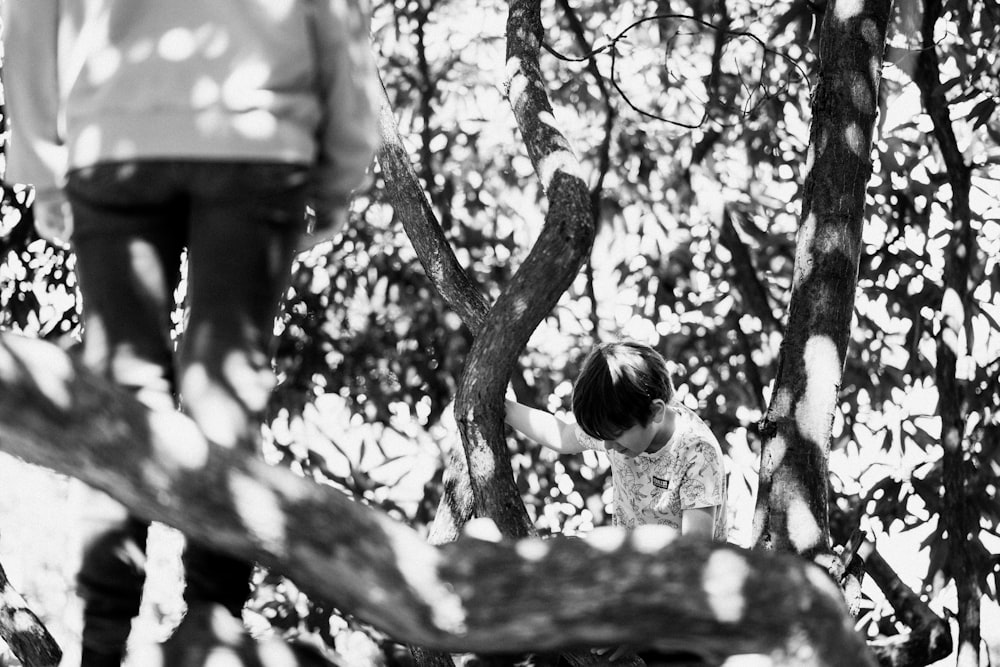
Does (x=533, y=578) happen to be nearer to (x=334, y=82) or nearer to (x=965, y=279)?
(x=334, y=82)

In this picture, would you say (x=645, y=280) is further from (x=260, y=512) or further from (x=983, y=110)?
(x=260, y=512)

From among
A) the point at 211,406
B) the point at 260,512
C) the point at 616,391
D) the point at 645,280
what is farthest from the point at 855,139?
the point at 645,280

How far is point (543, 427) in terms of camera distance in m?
2.85

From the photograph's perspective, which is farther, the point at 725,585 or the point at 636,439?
the point at 636,439

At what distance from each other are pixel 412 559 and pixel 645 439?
5.09 ft

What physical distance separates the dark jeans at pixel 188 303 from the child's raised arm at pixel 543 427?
1.50 meters

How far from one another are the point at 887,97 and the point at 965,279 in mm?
812

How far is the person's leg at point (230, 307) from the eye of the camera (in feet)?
4.30

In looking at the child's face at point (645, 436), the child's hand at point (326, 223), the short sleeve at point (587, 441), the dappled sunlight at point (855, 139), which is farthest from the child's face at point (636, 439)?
the child's hand at point (326, 223)

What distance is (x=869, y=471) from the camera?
3988 millimetres

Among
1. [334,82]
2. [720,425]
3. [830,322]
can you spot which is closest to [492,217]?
[720,425]

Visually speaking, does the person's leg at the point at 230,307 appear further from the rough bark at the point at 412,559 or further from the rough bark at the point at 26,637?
the rough bark at the point at 26,637

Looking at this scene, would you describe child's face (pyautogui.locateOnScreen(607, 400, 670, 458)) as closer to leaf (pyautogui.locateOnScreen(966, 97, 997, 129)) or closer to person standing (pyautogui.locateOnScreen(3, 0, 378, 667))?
person standing (pyautogui.locateOnScreen(3, 0, 378, 667))

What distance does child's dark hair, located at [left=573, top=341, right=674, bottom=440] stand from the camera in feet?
8.05
